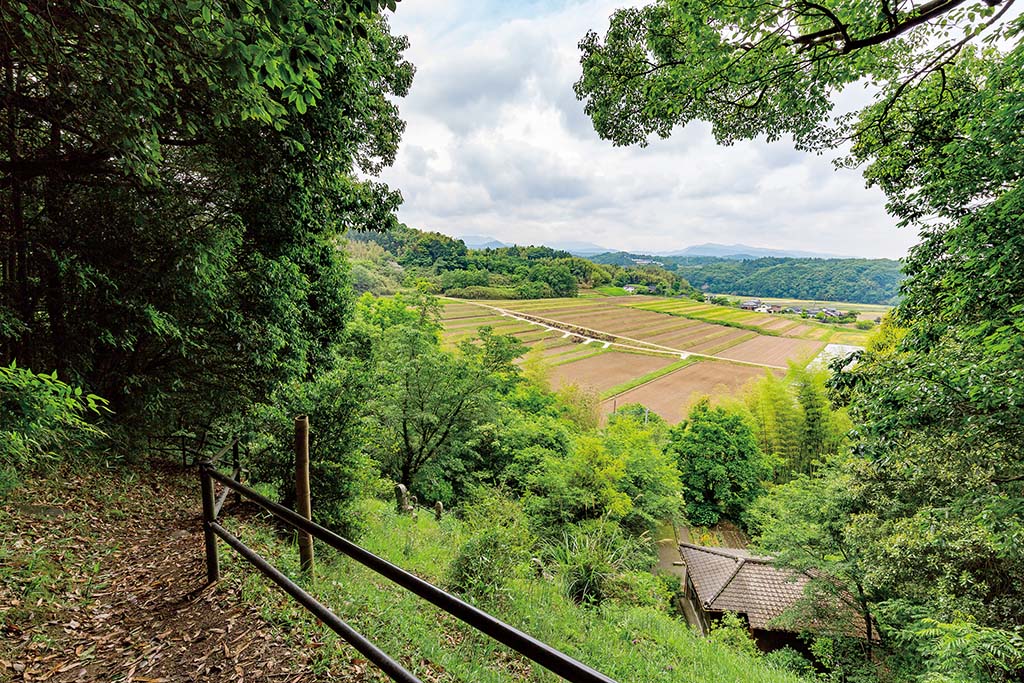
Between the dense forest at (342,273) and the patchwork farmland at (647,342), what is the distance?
21513 millimetres

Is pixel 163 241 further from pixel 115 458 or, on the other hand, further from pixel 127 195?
pixel 115 458

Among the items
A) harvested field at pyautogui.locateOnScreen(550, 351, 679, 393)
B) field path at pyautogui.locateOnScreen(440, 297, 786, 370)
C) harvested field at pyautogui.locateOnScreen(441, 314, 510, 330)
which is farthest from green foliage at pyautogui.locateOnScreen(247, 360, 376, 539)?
field path at pyautogui.locateOnScreen(440, 297, 786, 370)

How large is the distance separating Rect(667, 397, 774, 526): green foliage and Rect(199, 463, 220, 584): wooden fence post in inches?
783

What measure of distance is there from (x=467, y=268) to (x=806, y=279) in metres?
66.0

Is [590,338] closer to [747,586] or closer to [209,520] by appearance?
[747,586]

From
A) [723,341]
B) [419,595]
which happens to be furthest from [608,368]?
[419,595]

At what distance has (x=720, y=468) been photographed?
63.0 ft

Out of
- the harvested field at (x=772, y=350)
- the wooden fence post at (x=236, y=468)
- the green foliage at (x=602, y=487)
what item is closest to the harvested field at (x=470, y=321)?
the green foliage at (x=602, y=487)

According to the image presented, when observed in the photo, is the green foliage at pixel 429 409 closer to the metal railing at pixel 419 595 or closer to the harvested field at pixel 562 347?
the metal railing at pixel 419 595

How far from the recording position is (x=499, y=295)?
51.3 m

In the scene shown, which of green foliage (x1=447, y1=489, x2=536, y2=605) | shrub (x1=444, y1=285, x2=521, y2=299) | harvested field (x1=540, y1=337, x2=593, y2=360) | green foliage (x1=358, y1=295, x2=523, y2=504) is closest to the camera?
green foliage (x1=447, y1=489, x2=536, y2=605)

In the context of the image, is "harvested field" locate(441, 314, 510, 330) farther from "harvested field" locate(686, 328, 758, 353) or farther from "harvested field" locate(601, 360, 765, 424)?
"harvested field" locate(686, 328, 758, 353)

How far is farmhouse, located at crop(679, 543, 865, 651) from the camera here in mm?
10797

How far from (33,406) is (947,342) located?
27.3 feet
